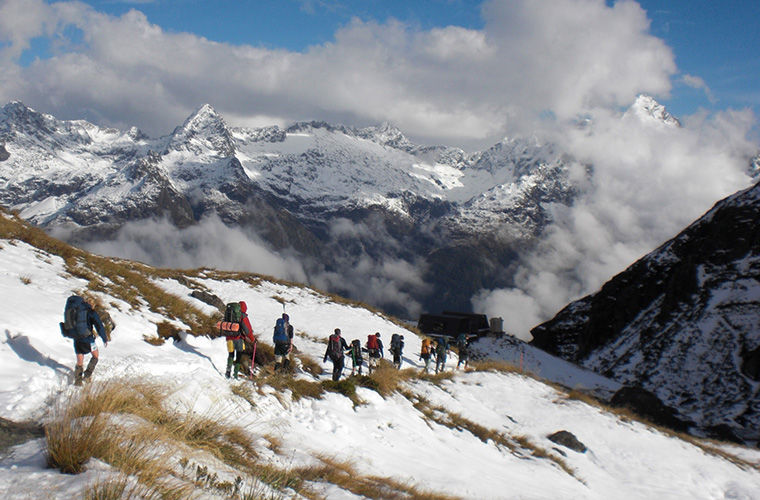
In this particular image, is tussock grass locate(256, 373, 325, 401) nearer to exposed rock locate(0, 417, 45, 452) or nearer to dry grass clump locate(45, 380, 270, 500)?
dry grass clump locate(45, 380, 270, 500)

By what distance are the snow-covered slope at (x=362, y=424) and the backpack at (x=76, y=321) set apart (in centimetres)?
71

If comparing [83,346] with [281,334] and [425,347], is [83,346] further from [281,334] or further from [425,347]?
[425,347]

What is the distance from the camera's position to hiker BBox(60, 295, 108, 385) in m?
8.84

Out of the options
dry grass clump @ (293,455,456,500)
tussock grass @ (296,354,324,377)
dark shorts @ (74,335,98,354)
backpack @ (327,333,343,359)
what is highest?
backpack @ (327,333,343,359)

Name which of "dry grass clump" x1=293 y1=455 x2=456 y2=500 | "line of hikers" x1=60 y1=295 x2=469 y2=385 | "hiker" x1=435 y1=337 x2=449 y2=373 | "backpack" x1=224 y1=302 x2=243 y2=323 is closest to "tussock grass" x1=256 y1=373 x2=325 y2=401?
"line of hikers" x1=60 y1=295 x2=469 y2=385

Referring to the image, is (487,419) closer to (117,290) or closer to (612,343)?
(117,290)

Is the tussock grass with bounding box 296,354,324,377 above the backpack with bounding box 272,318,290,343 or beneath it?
beneath

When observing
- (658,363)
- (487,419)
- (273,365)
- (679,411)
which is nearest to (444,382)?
(487,419)

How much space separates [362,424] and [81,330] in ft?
22.1

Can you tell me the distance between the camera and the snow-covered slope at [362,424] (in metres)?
6.88

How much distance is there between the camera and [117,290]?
16.0 meters

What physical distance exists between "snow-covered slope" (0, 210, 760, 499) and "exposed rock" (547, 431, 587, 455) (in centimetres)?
26

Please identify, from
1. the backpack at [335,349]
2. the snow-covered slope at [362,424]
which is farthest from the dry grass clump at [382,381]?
the backpack at [335,349]

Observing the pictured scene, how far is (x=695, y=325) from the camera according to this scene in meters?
48.3
